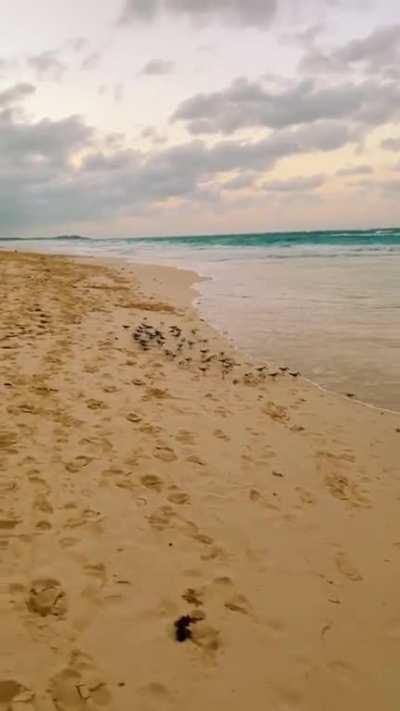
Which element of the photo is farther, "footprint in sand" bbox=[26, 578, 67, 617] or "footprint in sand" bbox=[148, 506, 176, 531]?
"footprint in sand" bbox=[148, 506, 176, 531]

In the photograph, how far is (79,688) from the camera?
105 inches

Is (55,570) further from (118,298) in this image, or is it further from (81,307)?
(118,298)

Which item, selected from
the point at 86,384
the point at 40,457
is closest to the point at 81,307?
the point at 86,384

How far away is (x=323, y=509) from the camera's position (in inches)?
183

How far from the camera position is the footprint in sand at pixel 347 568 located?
3727 millimetres

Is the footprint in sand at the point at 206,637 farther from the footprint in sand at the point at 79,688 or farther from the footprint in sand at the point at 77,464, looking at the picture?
the footprint in sand at the point at 77,464

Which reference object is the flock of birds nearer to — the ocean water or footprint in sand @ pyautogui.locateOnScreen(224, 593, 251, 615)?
the ocean water

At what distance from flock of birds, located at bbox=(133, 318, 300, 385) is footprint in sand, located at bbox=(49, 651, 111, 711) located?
5.96 metres

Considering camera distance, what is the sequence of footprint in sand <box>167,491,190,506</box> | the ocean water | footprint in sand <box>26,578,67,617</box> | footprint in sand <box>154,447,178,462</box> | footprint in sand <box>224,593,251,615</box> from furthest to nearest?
1. the ocean water
2. footprint in sand <box>154,447,178,462</box>
3. footprint in sand <box>167,491,190,506</box>
4. footprint in sand <box>224,593,251,615</box>
5. footprint in sand <box>26,578,67,617</box>

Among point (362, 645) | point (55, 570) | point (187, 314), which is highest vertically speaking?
point (187, 314)

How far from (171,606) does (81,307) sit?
12.3 metres

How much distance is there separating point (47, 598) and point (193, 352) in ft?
23.9

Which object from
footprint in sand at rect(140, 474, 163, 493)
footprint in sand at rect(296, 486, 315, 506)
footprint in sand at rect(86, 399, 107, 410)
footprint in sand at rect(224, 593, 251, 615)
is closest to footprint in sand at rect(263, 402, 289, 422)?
footprint in sand at rect(296, 486, 315, 506)

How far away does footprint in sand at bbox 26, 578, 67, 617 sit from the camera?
317cm
